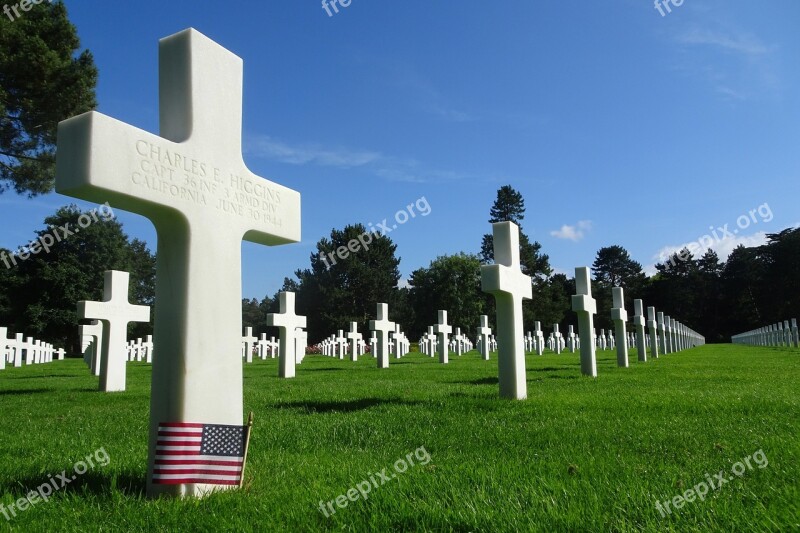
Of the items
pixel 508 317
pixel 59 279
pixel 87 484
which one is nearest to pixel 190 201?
pixel 87 484

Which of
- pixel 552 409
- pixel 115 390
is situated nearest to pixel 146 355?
pixel 115 390

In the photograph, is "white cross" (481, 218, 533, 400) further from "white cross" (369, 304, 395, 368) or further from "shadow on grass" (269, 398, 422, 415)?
"white cross" (369, 304, 395, 368)

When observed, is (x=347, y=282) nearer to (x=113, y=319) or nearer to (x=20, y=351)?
(x=20, y=351)

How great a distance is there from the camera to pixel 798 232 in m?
71.1

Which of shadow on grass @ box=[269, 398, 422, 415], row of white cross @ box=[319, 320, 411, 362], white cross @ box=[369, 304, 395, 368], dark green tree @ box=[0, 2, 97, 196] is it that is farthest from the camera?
row of white cross @ box=[319, 320, 411, 362]

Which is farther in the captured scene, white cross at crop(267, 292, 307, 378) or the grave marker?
the grave marker

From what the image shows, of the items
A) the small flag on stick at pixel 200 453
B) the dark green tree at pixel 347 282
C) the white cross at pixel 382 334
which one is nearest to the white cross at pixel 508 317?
the small flag on stick at pixel 200 453

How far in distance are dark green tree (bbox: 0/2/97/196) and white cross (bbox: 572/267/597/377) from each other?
13616 millimetres

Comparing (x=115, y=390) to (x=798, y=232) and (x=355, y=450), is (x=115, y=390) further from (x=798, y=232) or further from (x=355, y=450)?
(x=798, y=232)

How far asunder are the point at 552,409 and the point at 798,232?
79.8 m

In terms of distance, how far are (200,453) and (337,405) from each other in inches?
165

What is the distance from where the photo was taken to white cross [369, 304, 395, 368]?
60.0ft

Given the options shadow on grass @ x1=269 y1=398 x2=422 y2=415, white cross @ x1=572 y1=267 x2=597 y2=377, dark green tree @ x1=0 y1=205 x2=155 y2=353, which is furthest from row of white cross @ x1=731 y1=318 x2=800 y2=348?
dark green tree @ x1=0 y1=205 x2=155 y2=353

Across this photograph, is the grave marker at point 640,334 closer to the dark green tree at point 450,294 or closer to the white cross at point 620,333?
the white cross at point 620,333
